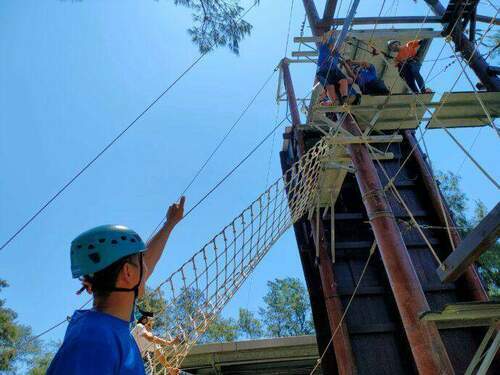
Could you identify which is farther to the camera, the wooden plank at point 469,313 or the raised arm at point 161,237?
the wooden plank at point 469,313

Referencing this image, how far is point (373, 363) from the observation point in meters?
3.91

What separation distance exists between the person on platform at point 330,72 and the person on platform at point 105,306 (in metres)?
3.13

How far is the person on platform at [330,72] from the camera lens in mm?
3854

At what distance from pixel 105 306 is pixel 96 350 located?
0.87ft

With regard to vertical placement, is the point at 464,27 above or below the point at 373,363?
above

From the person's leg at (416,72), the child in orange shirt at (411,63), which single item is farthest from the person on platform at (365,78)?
the person's leg at (416,72)

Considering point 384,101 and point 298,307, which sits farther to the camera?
point 298,307

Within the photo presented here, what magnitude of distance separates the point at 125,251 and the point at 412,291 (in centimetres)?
209

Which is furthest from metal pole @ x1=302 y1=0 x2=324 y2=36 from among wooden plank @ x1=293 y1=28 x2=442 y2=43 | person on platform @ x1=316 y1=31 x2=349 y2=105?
person on platform @ x1=316 y1=31 x2=349 y2=105

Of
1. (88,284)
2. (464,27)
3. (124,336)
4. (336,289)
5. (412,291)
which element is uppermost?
(464,27)

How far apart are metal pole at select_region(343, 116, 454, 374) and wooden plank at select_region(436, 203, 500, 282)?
1.17ft

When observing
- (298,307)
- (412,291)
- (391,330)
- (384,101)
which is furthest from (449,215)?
(298,307)

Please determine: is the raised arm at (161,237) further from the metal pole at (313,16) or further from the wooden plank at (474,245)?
the metal pole at (313,16)

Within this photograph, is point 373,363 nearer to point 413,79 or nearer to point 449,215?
point 449,215
